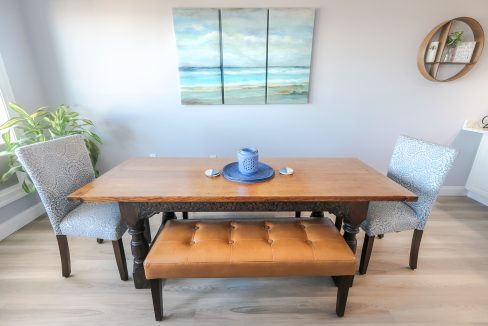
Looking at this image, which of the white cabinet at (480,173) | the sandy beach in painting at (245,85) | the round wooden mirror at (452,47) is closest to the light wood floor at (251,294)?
the white cabinet at (480,173)

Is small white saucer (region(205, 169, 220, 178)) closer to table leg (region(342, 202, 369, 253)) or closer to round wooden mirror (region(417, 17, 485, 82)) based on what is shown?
table leg (region(342, 202, 369, 253))

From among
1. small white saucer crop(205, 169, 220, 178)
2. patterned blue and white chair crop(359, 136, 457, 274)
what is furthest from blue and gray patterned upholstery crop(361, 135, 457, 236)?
small white saucer crop(205, 169, 220, 178)

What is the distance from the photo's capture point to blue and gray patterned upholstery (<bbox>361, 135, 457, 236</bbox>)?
1374 millimetres

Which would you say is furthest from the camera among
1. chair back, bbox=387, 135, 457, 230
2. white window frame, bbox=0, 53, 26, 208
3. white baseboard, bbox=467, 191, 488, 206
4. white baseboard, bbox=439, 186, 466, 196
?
white baseboard, bbox=439, 186, 466, 196

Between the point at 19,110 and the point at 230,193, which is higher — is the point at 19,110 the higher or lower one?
the higher one

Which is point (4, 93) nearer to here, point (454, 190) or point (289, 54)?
point (289, 54)

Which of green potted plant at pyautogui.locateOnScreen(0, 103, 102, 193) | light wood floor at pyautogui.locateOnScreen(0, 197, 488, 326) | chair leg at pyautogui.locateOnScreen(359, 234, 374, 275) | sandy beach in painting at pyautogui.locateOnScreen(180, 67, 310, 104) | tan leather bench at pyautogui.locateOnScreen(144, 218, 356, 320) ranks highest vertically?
sandy beach in painting at pyautogui.locateOnScreen(180, 67, 310, 104)

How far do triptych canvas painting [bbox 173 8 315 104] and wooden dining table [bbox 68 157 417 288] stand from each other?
119 centimetres

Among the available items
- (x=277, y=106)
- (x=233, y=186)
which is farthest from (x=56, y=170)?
(x=277, y=106)

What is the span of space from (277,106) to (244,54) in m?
0.63

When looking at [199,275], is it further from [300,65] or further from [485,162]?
[485,162]

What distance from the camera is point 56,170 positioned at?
4.63 feet

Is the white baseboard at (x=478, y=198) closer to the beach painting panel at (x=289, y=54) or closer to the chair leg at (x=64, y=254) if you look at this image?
the beach painting panel at (x=289, y=54)

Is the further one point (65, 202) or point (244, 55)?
point (244, 55)
